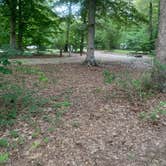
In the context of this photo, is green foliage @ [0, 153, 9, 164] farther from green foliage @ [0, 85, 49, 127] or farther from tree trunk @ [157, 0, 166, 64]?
tree trunk @ [157, 0, 166, 64]

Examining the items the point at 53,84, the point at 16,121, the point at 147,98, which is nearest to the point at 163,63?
the point at 147,98

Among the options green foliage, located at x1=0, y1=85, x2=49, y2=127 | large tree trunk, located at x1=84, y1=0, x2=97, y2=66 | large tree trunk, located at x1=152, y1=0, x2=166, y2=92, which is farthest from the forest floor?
large tree trunk, located at x1=84, y1=0, x2=97, y2=66

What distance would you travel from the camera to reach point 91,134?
167 inches

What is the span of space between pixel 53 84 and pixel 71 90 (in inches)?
36.6

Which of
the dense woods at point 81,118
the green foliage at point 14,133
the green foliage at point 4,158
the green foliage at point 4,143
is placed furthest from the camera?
the green foliage at point 14,133

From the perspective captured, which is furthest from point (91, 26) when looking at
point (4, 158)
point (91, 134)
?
point (4, 158)

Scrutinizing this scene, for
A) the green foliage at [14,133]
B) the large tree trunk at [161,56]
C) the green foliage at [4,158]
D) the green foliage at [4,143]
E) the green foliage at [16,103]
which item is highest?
the large tree trunk at [161,56]

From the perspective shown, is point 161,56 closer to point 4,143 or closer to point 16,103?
point 16,103

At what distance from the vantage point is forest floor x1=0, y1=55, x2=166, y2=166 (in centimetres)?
360

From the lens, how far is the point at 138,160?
3619 mm

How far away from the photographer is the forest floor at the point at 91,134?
3.60m

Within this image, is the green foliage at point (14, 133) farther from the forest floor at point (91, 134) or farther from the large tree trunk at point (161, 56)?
the large tree trunk at point (161, 56)

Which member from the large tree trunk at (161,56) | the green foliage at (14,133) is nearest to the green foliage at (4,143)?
the green foliage at (14,133)

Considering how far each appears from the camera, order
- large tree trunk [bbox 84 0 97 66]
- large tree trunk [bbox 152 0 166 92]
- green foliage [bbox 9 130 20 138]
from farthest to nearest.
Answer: large tree trunk [bbox 84 0 97 66]
large tree trunk [bbox 152 0 166 92]
green foliage [bbox 9 130 20 138]
